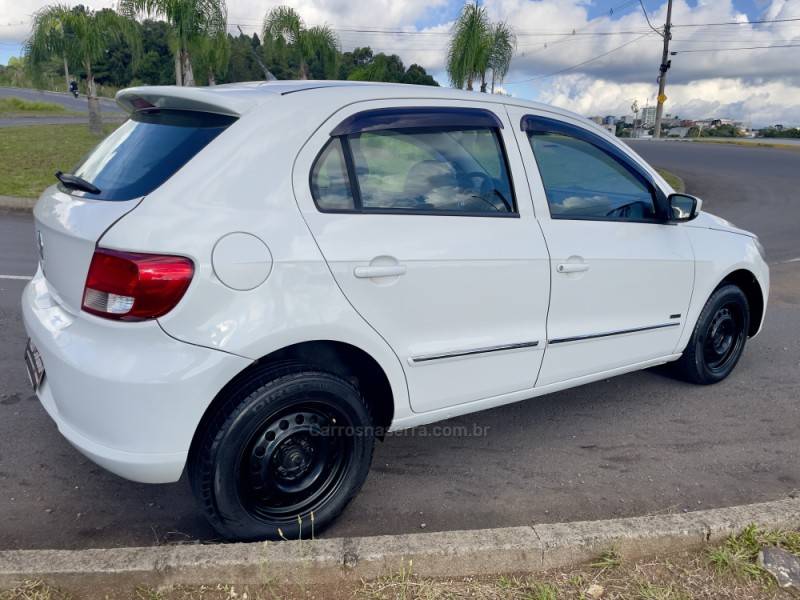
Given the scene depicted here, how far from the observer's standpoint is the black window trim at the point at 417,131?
104 inches

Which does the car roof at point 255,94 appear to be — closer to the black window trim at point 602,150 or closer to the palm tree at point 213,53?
the black window trim at point 602,150

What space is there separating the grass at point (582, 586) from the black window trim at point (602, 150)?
159 cm

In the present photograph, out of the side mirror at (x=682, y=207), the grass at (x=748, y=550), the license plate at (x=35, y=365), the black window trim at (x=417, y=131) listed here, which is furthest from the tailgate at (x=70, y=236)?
the side mirror at (x=682, y=207)

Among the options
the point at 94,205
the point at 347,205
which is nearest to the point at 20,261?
the point at 94,205

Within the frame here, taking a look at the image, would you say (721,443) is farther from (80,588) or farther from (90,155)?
(90,155)

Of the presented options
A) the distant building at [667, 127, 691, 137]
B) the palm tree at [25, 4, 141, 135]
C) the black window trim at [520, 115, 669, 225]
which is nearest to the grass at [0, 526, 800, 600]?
the black window trim at [520, 115, 669, 225]

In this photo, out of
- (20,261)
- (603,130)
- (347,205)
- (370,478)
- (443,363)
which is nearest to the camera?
(347,205)

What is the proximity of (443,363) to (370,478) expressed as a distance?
0.78m

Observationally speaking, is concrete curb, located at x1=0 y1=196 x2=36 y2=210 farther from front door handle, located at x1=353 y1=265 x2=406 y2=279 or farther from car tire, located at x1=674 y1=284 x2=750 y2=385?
car tire, located at x1=674 y1=284 x2=750 y2=385

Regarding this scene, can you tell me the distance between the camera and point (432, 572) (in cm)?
238

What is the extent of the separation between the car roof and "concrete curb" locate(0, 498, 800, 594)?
5.40ft

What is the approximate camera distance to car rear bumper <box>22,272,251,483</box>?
224 cm

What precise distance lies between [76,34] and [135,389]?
18.2 metres

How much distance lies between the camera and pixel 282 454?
2582mm
